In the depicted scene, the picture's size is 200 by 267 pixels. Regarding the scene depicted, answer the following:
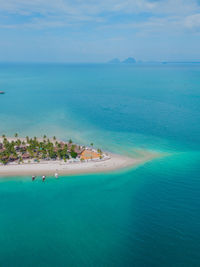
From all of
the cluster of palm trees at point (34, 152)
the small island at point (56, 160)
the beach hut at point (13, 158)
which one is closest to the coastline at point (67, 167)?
the small island at point (56, 160)

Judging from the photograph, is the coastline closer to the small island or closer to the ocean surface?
the small island

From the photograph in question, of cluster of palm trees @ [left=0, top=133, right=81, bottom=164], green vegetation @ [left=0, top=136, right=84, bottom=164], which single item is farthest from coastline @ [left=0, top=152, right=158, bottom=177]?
cluster of palm trees @ [left=0, top=133, right=81, bottom=164]

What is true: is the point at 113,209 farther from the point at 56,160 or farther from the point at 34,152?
the point at 34,152

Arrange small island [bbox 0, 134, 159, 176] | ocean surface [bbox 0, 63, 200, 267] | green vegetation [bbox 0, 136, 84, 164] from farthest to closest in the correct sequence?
green vegetation [bbox 0, 136, 84, 164]
small island [bbox 0, 134, 159, 176]
ocean surface [bbox 0, 63, 200, 267]

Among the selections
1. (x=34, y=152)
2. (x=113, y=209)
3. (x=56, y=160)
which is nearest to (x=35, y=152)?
(x=34, y=152)

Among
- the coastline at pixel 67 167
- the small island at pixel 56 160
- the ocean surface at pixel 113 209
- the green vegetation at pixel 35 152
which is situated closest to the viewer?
the ocean surface at pixel 113 209

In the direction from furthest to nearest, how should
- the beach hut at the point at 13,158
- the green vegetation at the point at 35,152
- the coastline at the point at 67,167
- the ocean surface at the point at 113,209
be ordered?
1. the green vegetation at the point at 35,152
2. the beach hut at the point at 13,158
3. the coastline at the point at 67,167
4. the ocean surface at the point at 113,209

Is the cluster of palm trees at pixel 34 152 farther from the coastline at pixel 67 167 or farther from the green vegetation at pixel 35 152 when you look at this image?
the coastline at pixel 67 167
